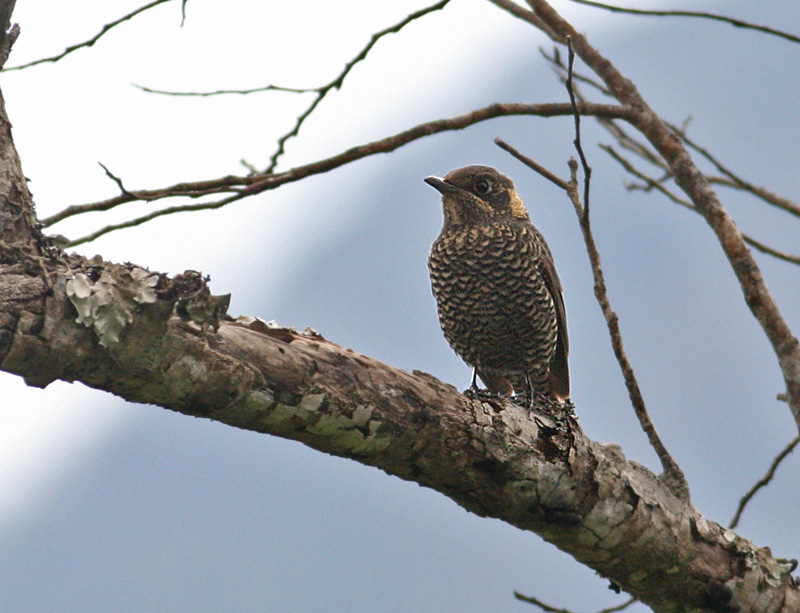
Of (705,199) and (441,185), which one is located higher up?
(441,185)

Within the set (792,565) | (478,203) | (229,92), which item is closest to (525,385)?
(478,203)

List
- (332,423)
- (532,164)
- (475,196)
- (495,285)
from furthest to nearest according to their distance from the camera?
(475,196) → (495,285) → (532,164) → (332,423)

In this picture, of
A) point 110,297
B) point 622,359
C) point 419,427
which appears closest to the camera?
point 110,297

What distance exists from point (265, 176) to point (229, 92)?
68cm

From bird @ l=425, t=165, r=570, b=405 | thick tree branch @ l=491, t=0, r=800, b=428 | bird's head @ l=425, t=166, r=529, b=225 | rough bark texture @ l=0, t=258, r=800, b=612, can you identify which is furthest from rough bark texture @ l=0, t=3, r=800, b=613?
bird's head @ l=425, t=166, r=529, b=225

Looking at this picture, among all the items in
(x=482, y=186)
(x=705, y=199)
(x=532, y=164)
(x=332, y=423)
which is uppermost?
(x=482, y=186)

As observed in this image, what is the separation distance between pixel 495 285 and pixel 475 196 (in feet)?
1.93

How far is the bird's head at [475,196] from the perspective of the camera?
15.9 ft

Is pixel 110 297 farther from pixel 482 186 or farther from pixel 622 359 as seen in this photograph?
pixel 482 186

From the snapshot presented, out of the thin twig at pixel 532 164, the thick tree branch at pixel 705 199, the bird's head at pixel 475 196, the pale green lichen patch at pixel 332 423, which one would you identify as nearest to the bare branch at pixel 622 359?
the thin twig at pixel 532 164

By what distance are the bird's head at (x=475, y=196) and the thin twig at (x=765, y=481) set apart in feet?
6.09

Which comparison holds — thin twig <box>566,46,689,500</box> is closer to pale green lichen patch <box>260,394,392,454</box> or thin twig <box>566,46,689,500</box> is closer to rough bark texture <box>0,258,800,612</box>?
rough bark texture <box>0,258,800,612</box>

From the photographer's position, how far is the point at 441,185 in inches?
194

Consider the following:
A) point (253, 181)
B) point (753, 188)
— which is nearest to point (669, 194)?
point (753, 188)
